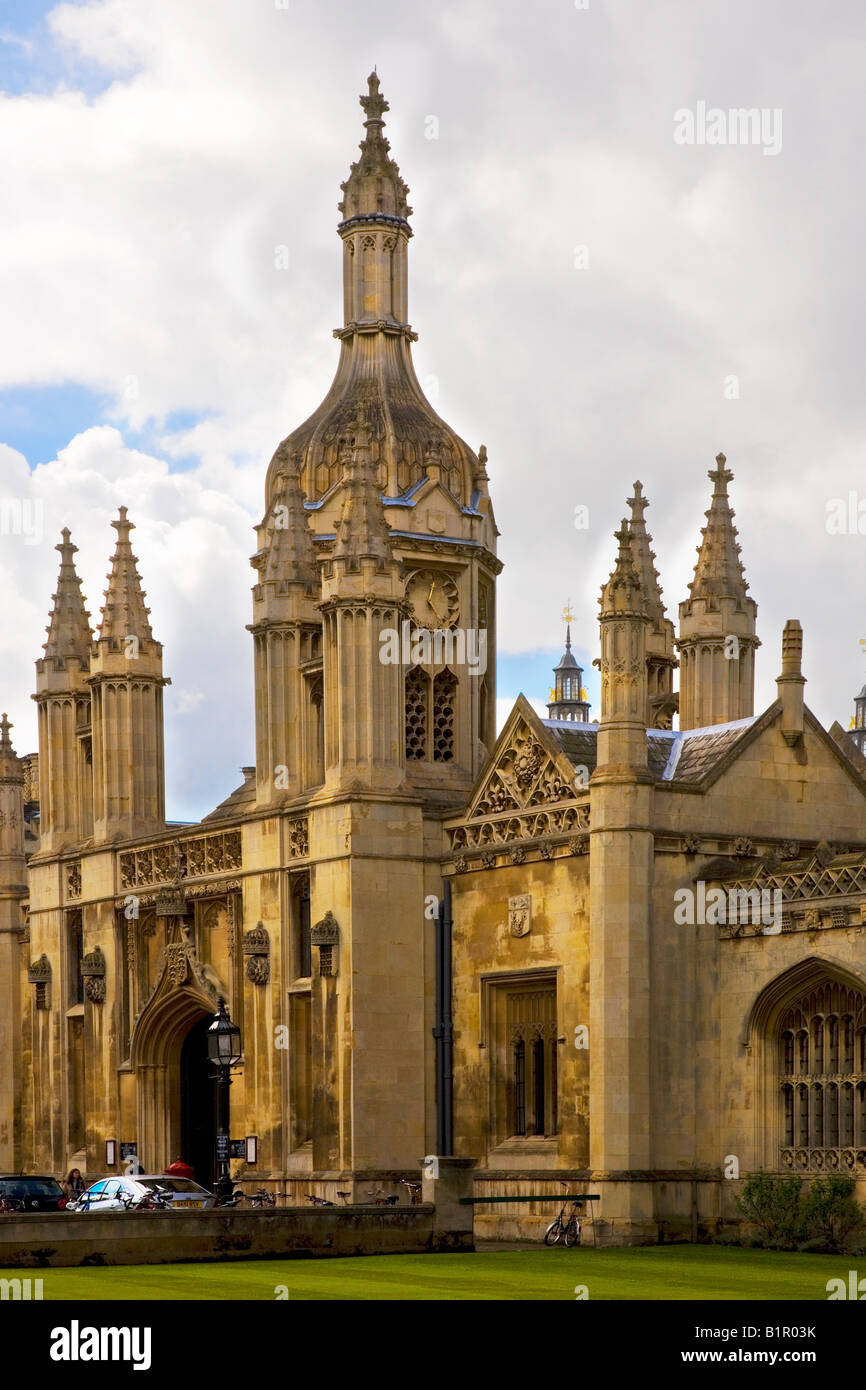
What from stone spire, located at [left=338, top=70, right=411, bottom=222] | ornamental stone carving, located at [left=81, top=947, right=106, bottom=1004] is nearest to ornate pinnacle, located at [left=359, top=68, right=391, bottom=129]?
stone spire, located at [left=338, top=70, right=411, bottom=222]

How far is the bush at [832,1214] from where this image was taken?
→ 36656 millimetres

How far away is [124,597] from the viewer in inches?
2131

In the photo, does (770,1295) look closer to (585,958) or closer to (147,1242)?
(147,1242)

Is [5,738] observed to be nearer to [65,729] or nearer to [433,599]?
[65,729]

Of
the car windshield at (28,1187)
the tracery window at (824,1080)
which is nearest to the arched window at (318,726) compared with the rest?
the car windshield at (28,1187)

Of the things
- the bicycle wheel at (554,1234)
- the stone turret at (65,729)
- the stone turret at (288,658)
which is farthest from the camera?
the stone turret at (65,729)

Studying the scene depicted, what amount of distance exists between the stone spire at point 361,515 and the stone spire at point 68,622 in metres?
11.4

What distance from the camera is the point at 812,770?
4269 centimetres

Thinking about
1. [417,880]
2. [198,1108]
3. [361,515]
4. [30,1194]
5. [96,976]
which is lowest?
[30,1194]

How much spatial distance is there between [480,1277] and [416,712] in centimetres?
1940

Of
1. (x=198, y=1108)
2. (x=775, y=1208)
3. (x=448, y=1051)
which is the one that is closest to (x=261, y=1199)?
(x=448, y=1051)

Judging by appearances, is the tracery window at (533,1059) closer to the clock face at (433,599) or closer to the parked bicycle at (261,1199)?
the parked bicycle at (261,1199)

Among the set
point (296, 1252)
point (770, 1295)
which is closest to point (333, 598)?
point (296, 1252)

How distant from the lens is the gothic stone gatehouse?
39719 millimetres
